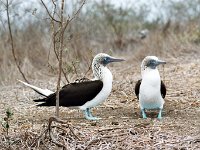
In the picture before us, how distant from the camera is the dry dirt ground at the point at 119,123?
5898 mm

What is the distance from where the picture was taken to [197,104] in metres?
8.11

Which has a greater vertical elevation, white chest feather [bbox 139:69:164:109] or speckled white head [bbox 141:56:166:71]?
speckled white head [bbox 141:56:166:71]

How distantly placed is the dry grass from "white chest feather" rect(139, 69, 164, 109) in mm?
213

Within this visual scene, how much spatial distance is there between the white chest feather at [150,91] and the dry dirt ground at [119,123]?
21cm

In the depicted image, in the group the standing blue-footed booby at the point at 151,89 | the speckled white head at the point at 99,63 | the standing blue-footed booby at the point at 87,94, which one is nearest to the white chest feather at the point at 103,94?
the standing blue-footed booby at the point at 87,94

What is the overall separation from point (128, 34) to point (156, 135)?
13183 millimetres

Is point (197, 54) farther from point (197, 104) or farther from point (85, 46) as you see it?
point (197, 104)

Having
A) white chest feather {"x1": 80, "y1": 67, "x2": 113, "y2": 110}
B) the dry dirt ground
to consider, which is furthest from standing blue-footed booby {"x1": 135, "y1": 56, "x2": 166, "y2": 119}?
white chest feather {"x1": 80, "y1": 67, "x2": 113, "y2": 110}

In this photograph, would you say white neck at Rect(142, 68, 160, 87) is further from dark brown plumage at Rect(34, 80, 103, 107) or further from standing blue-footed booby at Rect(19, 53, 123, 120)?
dark brown plumage at Rect(34, 80, 103, 107)

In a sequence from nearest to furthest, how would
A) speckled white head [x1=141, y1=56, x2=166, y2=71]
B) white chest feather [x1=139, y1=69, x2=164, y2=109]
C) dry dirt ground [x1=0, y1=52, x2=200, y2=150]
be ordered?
dry dirt ground [x1=0, y1=52, x2=200, y2=150] → white chest feather [x1=139, y1=69, x2=164, y2=109] → speckled white head [x1=141, y1=56, x2=166, y2=71]

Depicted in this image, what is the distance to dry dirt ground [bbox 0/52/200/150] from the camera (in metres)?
5.90

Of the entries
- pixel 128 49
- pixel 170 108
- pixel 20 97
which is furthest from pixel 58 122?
pixel 128 49

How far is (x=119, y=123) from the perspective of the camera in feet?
22.1

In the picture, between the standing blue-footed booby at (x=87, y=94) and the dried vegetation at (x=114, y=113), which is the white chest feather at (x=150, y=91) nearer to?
the dried vegetation at (x=114, y=113)
